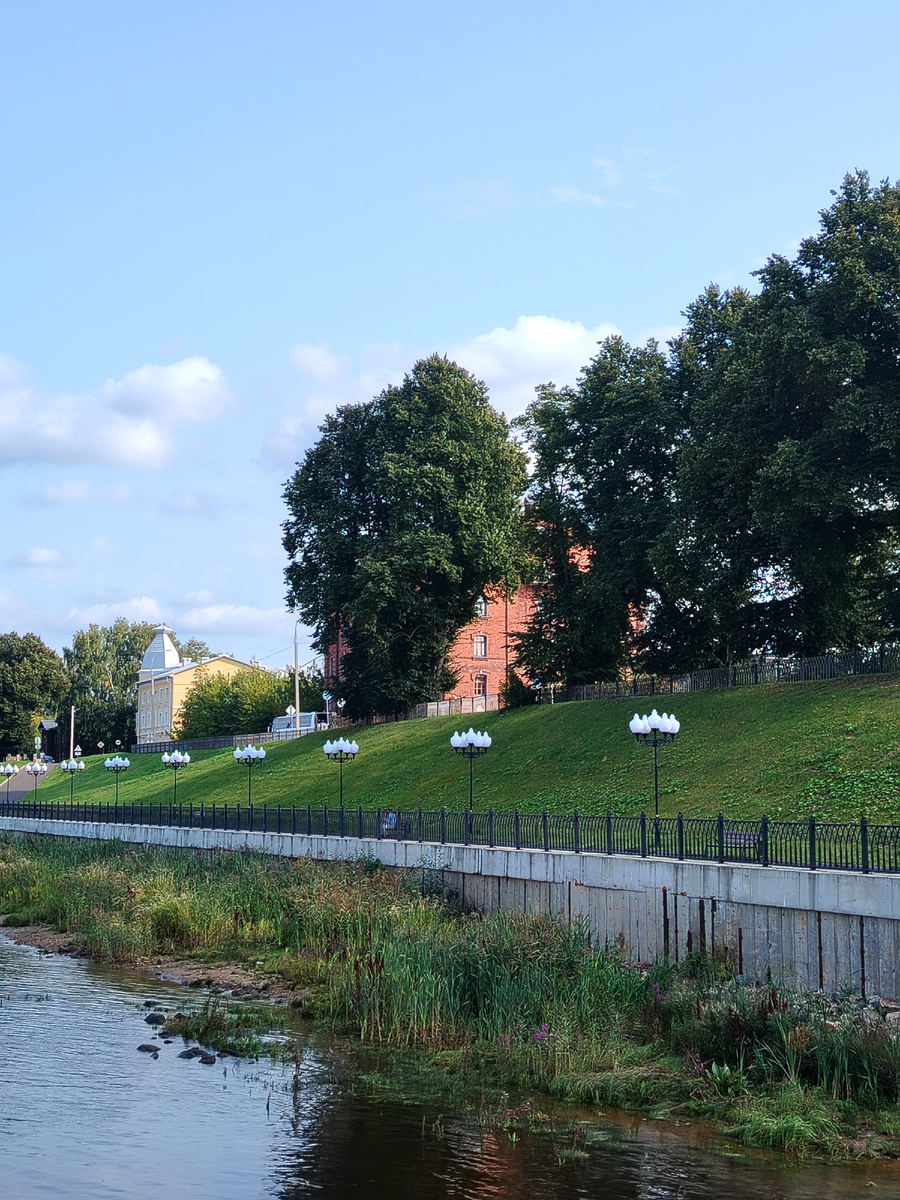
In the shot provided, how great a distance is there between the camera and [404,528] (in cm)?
6219

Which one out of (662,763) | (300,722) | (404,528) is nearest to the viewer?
(662,763)

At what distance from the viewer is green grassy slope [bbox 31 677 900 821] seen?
31281 millimetres

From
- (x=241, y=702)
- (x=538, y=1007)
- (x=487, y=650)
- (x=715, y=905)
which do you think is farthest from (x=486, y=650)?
(x=538, y=1007)

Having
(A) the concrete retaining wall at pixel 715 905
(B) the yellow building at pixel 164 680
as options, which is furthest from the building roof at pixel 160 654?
(A) the concrete retaining wall at pixel 715 905

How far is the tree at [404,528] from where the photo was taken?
2422 inches

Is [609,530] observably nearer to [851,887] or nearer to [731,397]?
A: [731,397]

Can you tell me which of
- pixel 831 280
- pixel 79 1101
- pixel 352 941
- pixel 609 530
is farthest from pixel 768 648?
pixel 79 1101

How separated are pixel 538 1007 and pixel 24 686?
106m

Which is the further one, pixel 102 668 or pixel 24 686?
pixel 102 668

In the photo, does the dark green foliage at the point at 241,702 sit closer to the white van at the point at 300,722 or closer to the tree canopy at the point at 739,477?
the white van at the point at 300,722

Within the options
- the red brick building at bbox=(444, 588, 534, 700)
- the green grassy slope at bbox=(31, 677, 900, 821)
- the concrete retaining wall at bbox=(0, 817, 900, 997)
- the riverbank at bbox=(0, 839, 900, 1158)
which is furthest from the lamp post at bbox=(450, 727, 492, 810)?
the red brick building at bbox=(444, 588, 534, 700)

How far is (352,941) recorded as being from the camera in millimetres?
23078

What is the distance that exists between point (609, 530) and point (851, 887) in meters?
32.7

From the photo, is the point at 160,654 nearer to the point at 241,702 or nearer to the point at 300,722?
the point at 241,702
